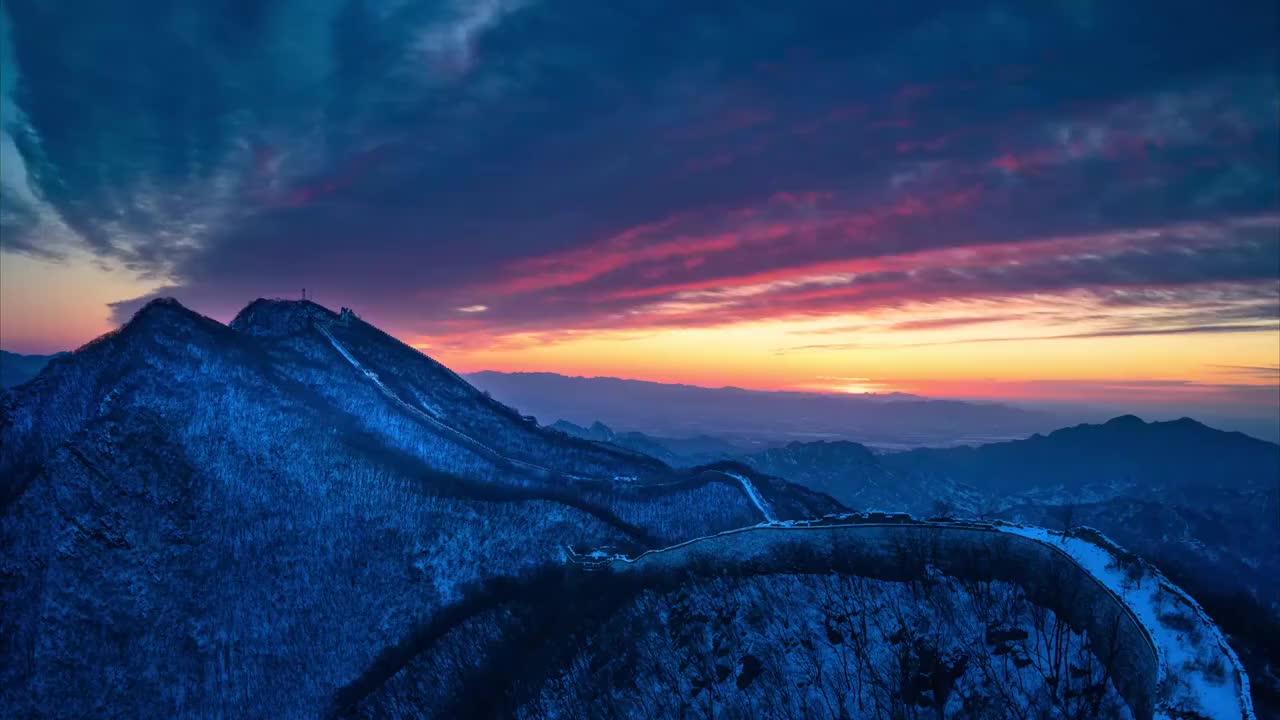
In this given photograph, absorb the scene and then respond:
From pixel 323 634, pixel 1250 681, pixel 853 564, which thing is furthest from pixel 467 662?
pixel 1250 681

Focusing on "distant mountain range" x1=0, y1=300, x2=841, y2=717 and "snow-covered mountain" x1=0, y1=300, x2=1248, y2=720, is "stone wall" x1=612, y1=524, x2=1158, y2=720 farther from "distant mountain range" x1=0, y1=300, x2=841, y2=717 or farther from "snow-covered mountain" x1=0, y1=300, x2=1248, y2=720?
"distant mountain range" x1=0, y1=300, x2=841, y2=717

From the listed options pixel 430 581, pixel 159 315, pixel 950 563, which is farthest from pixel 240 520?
pixel 950 563

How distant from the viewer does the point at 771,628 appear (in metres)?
40.2

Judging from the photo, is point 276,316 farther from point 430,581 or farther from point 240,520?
point 430,581

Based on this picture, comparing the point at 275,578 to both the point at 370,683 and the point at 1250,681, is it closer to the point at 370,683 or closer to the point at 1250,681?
the point at 370,683

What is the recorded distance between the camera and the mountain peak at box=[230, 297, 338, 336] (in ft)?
266

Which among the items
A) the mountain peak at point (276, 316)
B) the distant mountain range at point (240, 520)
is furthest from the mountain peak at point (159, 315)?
the mountain peak at point (276, 316)

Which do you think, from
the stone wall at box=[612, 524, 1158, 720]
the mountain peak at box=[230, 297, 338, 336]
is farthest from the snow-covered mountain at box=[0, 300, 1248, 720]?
the mountain peak at box=[230, 297, 338, 336]

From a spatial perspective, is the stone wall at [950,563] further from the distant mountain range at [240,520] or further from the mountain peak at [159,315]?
the mountain peak at [159,315]

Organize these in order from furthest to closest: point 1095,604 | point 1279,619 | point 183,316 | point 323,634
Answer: point 183,316 → point 323,634 → point 1279,619 → point 1095,604

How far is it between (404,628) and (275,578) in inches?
529

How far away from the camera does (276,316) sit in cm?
8269

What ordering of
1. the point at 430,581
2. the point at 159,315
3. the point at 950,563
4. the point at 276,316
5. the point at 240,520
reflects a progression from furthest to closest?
the point at 276,316 < the point at 159,315 < the point at 430,581 < the point at 240,520 < the point at 950,563

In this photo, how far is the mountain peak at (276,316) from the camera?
8106 cm
